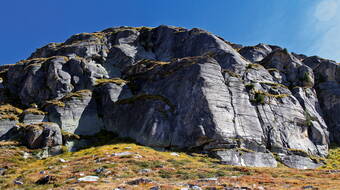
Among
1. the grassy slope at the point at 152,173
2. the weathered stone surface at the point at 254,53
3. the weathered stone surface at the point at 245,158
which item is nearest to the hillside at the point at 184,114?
the weathered stone surface at the point at 245,158

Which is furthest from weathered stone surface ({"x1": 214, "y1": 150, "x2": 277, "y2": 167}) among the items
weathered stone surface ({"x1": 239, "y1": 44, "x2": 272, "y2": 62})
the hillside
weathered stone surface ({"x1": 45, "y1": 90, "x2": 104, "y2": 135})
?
weathered stone surface ({"x1": 239, "y1": 44, "x2": 272, "y2": 62})

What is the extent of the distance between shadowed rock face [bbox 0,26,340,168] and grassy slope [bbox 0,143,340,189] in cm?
586

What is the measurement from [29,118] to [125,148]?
23185 mm

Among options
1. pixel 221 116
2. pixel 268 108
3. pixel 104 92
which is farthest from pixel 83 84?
pixel 268 108

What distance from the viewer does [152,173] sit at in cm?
2762

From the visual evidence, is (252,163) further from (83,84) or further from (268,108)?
(83,84)

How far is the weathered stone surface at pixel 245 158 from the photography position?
4172cm

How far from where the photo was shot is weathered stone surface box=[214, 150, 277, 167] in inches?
1643

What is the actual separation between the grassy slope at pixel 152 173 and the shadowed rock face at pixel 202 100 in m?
5.86

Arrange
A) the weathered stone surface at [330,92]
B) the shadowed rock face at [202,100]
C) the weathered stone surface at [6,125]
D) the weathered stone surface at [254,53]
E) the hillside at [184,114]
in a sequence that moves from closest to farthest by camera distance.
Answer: the hillside at [184,114] < the shadowed rock face at [202,100] < the weathered stone surface at [6,125] < the weathered stone surface at [330,92] < the weathered stone surface at [254,53]

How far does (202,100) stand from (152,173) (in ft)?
79.4

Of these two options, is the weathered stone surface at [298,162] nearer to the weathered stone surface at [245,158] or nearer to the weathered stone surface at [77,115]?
the weathered stone surface at [245,158]

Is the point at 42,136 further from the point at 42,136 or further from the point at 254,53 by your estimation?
the point at 254,53

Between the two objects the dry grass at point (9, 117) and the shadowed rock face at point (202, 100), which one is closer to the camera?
the shadowed rock face at point (202, 100)
